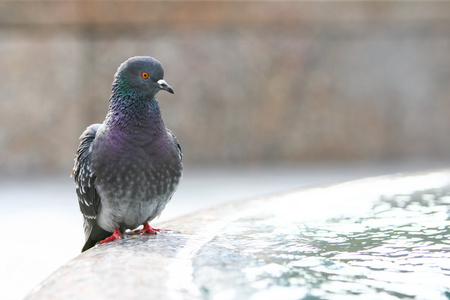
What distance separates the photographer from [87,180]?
7.75ft

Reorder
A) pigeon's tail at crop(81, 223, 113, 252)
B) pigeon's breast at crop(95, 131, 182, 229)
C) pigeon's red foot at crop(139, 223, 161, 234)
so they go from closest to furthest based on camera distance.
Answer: pigeon's red foot at crop(139, 223, 161, 234) < pigeon's breast at crop(95, 131, 182, 229) < pigeon's tail at crop(81, 223, 113, 252)

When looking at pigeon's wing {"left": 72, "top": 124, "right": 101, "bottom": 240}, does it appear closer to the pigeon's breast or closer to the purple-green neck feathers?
the pigeon's breast

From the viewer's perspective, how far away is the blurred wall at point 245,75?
6.95m

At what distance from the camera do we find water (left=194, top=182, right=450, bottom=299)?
137 cm

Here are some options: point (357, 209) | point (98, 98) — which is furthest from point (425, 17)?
point (357, 209)

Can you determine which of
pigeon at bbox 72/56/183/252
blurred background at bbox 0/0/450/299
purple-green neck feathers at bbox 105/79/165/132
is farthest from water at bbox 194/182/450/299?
blurred background at bbox 0/0/450/299

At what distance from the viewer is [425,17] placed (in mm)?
7246

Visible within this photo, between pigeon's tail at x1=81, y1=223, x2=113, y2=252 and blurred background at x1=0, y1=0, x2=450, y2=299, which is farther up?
blurred background at x1=0, y1=0, x2=450, y2=299

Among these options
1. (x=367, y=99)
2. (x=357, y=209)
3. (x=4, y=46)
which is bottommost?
(x=357, y=209)

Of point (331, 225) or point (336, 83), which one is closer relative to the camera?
point (331, 225)

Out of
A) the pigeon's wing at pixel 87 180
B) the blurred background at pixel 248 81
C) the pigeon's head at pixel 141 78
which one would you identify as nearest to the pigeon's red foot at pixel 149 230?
the pigeon's wing at pixel 87 180

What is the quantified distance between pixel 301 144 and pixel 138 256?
18.9ft

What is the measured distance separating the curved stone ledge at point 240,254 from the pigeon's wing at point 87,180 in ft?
1.25

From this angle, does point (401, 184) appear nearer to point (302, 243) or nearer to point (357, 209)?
point (357, 209)
